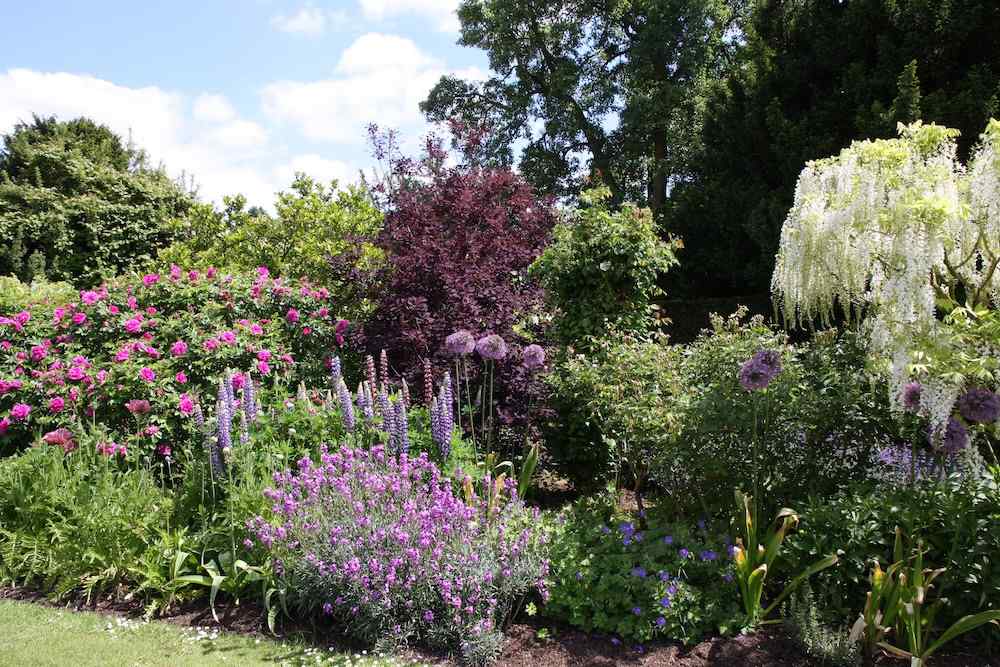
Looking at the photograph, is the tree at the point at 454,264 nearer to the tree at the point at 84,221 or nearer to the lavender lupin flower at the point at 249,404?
the lavender lupin flower at the point at 249,404

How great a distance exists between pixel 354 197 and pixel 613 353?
749 centimetres

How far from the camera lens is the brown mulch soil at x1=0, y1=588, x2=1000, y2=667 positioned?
354 cm

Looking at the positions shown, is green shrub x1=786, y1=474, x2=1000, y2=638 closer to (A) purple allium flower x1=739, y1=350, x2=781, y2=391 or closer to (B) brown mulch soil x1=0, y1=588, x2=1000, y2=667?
(B) brown mulch soil x1=0, y1=588, x2=1000, y2=667

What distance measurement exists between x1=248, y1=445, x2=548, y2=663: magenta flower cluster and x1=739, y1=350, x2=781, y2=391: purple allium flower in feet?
4.66

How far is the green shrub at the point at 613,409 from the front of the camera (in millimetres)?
4750

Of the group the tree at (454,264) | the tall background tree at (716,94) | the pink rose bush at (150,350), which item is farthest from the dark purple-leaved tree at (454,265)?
the tall background tree at (716,94)

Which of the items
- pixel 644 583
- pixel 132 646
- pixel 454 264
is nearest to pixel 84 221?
pixel 454 264

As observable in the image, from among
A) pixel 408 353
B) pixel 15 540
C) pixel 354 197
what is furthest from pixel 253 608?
pixel 354 197

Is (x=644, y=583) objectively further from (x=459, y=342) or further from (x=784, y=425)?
(x=459, y=342)

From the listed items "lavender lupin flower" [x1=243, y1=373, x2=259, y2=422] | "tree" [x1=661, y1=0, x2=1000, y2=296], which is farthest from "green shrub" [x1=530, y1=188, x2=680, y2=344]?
"tree" [x1=661, y1=0, x2=1000, y2=296]

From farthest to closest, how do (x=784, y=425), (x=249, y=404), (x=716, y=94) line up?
(x=716, y=94), (x=249, y=404), (x=784, y=425)

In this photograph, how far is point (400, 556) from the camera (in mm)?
3785

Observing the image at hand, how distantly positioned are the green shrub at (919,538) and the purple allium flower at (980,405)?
34 cm

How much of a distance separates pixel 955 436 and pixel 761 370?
1105mm
